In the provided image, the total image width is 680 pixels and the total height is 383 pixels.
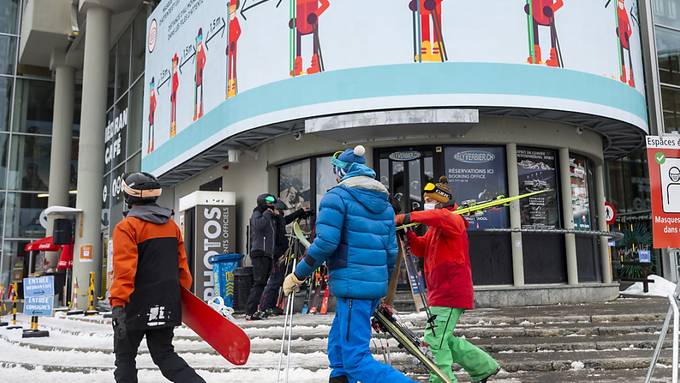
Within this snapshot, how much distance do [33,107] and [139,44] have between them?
828 centimetres

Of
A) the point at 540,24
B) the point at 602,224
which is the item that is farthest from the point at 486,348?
the point at 602,224

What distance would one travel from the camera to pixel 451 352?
4.93 metres

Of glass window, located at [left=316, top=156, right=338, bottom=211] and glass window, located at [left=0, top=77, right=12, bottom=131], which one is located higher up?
glass window, located at [left=0, top=77, right=12, bottom=131]

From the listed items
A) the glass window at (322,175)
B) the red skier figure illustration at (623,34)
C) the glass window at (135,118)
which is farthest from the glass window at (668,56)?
the glass window at (135,118)

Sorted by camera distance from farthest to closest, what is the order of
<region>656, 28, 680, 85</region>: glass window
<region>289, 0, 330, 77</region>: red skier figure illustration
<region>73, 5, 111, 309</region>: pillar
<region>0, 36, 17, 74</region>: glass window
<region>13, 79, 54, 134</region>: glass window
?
<region>13, 79, 54, 134</region>: glass window < <region>0, 36, 17, 74</region>: glass window < <region>73, 5, 111, 309</region>: pillar < <region>656, 28, 680, 85</region>: glass window < <region>289, 0, 330, 77</region>: red skier figure illustration

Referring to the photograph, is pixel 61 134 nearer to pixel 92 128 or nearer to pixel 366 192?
pixel 92 128

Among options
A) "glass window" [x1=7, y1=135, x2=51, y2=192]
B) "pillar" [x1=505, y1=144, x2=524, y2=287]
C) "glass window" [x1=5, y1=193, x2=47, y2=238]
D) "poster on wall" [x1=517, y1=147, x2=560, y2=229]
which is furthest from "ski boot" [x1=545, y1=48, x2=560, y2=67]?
"glass window" [x1=7, y1=135, x2=51, y2=192]

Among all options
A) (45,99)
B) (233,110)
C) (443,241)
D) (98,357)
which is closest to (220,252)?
(233,110)

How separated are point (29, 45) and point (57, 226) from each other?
9.37 m

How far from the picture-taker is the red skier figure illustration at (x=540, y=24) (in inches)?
399

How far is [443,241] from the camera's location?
16.9ft

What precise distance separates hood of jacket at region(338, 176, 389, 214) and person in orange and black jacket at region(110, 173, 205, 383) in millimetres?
1399

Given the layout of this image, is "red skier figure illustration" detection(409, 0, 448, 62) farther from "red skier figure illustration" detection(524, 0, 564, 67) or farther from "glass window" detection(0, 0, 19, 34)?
"glass window" detection(0, 0, 19, 34)

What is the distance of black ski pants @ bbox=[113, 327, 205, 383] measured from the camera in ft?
13.3
